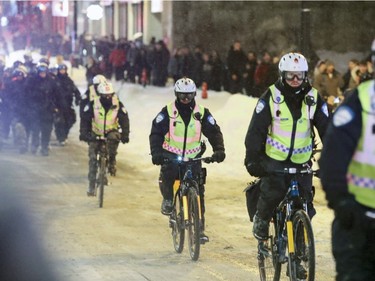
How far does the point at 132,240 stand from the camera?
1227cm

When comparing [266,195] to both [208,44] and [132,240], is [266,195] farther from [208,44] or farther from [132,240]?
[208,44]

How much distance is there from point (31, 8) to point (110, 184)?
50.6 m

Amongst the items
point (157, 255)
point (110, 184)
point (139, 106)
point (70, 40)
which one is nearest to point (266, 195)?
point (157, 255)

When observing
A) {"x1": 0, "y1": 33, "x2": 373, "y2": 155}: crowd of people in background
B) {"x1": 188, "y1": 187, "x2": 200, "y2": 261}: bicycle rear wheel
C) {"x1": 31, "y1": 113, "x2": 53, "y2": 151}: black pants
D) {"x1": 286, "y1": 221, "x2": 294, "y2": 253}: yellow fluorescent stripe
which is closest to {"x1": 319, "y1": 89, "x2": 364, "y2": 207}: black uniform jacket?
{"x1": 286, "y1": 221, "x2": 294, "y2": 253}: yellow fluorescent stripe

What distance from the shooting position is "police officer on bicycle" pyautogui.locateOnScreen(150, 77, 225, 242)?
1144cm

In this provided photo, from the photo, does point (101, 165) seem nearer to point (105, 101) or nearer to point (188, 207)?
point (105, 101)

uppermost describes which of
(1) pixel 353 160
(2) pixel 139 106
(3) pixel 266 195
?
(1) pixel 353 160

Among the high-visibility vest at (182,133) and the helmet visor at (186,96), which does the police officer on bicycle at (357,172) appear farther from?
the high-visibility vest at (182,133)

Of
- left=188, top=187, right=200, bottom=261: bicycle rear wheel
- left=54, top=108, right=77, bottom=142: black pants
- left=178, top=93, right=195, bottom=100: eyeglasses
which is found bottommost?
left=54, top=108, right=77, bottom=142: black pants

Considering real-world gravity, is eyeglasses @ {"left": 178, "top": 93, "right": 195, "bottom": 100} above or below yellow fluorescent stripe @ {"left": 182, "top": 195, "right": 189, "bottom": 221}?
above

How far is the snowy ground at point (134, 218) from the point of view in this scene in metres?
10.6

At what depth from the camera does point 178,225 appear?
11.6 metres

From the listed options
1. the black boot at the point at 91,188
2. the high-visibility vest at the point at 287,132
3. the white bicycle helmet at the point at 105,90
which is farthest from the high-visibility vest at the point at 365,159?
the black boot at the point at 91,188

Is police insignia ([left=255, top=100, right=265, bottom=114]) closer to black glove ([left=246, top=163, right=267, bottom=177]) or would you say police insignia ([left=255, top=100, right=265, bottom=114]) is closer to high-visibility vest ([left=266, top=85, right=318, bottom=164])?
high-visibility vest ([left=266, top=85, right=318, bottom=164])
